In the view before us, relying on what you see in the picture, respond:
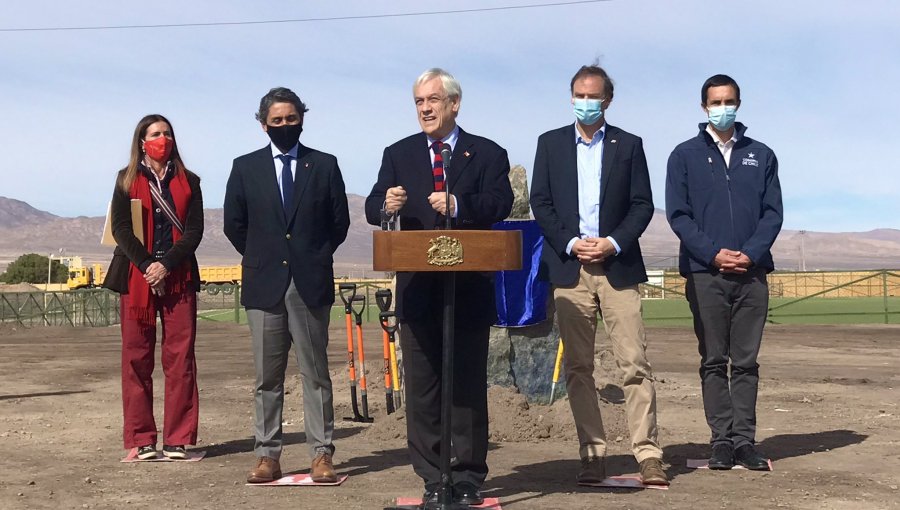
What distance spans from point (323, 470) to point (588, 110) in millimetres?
2388

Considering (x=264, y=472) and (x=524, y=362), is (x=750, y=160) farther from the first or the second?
(x=264, y=472)

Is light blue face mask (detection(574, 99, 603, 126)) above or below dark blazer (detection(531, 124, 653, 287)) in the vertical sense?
above

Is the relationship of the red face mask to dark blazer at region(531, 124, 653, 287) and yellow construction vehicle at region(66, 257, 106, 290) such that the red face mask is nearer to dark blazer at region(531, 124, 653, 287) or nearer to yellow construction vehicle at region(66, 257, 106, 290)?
dark blazer at region(531, 124, 653, 287)

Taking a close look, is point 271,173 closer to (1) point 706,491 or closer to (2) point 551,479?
(2) point 551,479

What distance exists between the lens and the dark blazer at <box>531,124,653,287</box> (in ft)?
20.1

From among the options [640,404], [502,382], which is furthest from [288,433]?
[640,404]

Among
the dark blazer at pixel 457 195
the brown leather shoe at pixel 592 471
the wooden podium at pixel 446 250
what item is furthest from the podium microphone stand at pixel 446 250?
the brown leather shoe at pixel 592 471

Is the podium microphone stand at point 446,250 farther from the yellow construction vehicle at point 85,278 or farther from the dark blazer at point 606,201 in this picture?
the yellow construction vehicle at point 85,278

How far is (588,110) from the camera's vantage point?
6164 millimetres

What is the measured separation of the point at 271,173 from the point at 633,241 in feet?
6.48

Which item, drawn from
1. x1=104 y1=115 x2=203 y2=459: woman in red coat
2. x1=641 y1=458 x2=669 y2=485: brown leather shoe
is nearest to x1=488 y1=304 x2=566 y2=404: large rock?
x1=104 y1=115 x2=203 y2=459: woman in red coat

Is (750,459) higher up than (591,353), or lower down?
lower down

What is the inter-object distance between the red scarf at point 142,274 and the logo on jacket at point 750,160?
3.46 meters

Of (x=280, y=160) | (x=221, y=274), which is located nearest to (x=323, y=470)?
(x=280, y=160)
